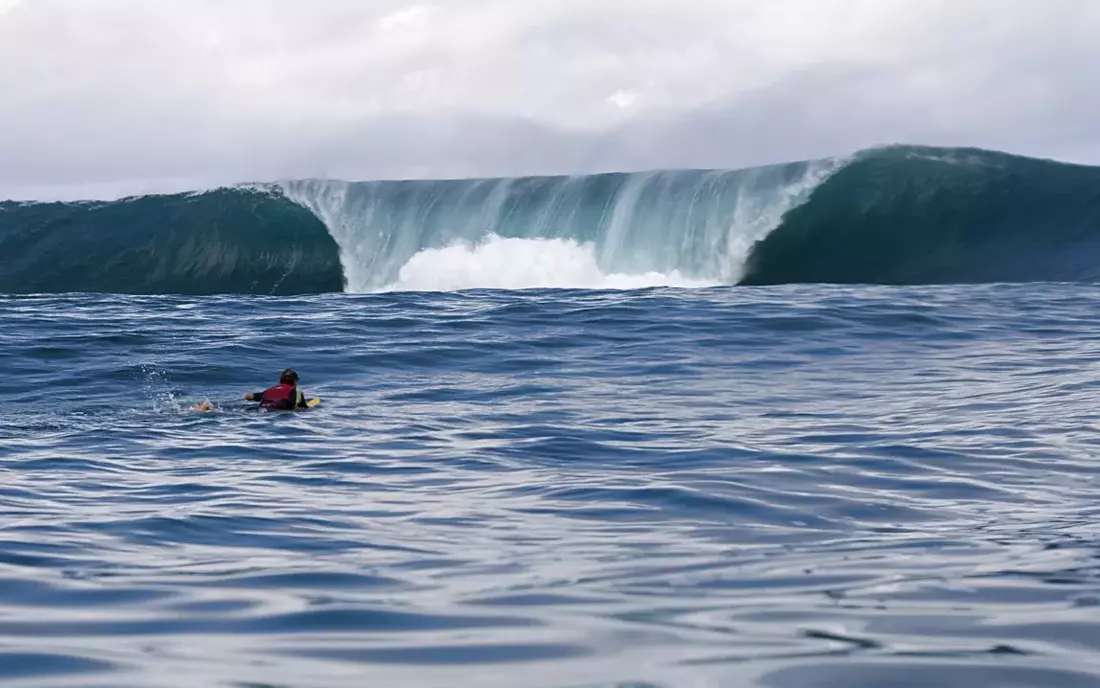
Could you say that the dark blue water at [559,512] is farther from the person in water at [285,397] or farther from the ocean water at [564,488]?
the person in water at [285,397]

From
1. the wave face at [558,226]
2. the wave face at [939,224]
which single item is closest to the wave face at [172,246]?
the wave face at [558,226]

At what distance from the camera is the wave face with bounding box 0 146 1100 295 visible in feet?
93.1

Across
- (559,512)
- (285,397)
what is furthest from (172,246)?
(559,512)

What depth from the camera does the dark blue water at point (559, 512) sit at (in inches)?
138

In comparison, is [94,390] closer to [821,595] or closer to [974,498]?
[974,498]

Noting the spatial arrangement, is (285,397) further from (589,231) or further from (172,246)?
(172,246)

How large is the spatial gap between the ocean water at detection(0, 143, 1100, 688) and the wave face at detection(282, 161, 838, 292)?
12.6ft

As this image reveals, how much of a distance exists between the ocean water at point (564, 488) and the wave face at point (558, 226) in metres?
3.83

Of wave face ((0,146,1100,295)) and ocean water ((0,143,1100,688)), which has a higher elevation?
wave face ((0,146,1100,295))

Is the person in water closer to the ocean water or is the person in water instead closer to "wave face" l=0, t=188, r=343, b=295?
the ocean water

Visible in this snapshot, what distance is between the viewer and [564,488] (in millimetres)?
7496

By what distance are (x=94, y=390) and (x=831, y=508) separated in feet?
31.6

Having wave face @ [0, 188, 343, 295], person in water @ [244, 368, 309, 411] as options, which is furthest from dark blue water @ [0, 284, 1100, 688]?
wave face @ [0, 188, 343, 295]

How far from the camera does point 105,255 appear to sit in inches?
1245
